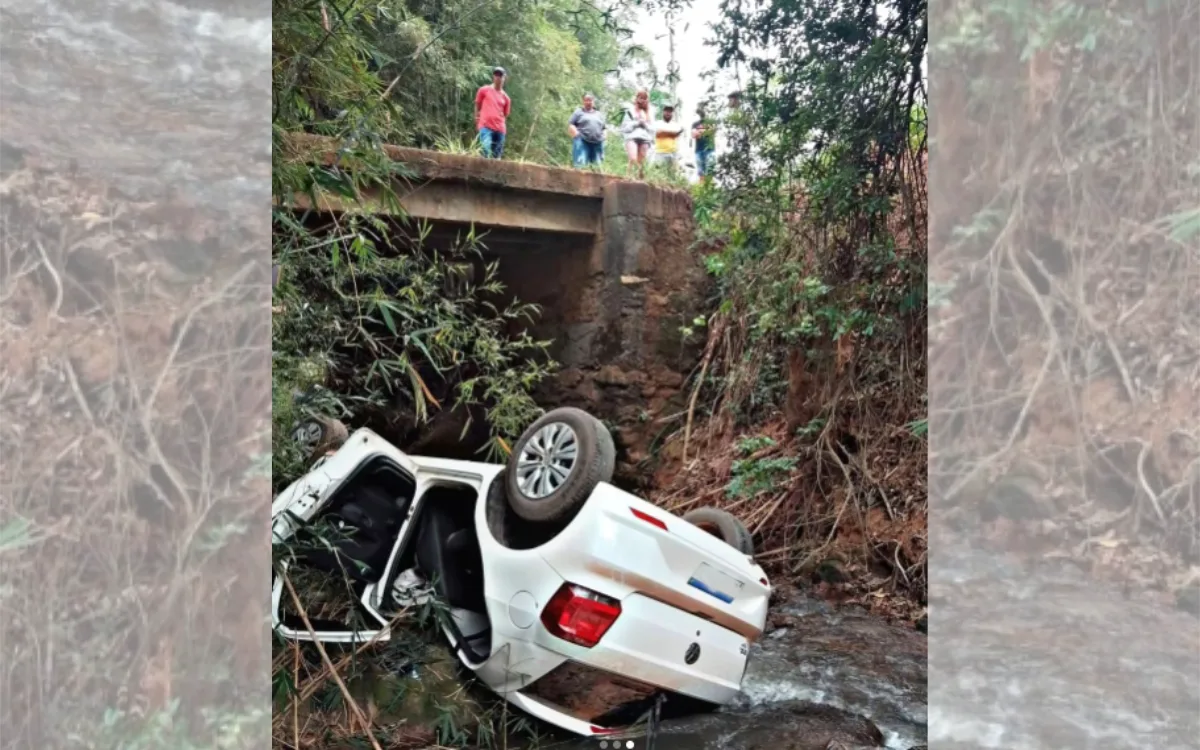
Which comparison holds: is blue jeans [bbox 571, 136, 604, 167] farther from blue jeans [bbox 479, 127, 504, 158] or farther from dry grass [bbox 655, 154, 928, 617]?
dry grass [bbox 655, 154, 928, 617]

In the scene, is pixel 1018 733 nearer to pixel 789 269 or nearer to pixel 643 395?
pixel 789 269

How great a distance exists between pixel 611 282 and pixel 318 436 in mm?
4997

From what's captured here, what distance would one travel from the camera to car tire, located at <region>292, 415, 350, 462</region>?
473cm

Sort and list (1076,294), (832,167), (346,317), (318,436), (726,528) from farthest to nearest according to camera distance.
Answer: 1. (726,528)
2. (318,436)
3. (832,167)
4. (346,317)
5. (1076,294)

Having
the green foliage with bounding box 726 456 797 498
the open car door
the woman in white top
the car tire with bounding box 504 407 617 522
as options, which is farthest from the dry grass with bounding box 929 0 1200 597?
the woman in white top

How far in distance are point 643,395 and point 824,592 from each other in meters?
3.24

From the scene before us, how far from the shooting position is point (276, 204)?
10.8ft

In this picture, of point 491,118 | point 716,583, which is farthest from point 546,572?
point 491,118

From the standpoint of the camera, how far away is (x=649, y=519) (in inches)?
161

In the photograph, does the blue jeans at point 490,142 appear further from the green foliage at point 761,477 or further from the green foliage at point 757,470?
the green foliage at point 761,477

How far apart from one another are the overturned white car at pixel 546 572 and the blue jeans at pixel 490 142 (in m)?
4.91

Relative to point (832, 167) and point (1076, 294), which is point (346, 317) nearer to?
point (832, 167)

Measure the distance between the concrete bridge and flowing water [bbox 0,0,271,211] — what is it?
7.85 metres

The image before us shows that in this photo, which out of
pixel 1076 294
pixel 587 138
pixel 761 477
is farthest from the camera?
pixel 587 138
